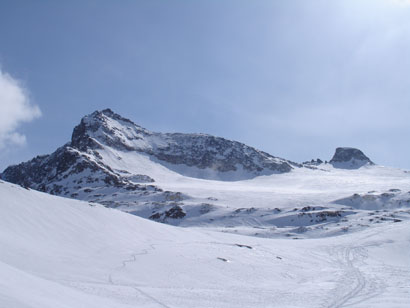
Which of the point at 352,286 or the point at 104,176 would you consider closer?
the point at 352,286

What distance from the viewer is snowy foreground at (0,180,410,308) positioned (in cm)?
1138

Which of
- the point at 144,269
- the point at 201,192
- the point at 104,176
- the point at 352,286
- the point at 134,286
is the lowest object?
the point at 352,286

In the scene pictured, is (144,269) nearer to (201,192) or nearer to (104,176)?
(201,192)

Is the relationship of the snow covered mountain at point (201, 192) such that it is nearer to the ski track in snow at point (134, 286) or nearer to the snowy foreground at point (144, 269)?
the snowy foreground at point (144, 269)

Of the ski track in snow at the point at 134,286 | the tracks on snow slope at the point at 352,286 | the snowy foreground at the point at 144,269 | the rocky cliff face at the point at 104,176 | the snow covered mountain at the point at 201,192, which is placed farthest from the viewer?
the rocky cliff face at the point at 104,176

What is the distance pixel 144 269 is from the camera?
17031mm

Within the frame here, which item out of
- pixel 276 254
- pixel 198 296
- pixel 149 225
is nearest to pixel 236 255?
pixel 276 254

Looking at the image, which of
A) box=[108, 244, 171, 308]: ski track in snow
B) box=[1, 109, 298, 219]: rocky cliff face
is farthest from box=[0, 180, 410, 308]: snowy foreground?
box=[1, 109, 298, 219]: rocky cliff face

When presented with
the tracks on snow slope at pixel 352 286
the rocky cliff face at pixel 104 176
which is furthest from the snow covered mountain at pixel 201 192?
the tracks on snow slope at pixel 352 286

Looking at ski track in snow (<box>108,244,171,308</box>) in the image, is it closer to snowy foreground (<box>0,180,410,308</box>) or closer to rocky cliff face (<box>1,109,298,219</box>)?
snowy foreground (<box>0,180,410,308</box>)

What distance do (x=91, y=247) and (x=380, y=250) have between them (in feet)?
104

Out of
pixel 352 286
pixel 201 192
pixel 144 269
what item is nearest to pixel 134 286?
pixel 144 269

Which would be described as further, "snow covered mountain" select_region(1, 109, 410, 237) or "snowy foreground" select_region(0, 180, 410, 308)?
"snow covered mountain" select_region(1, 109, 410, 237)

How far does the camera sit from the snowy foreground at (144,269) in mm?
11375
